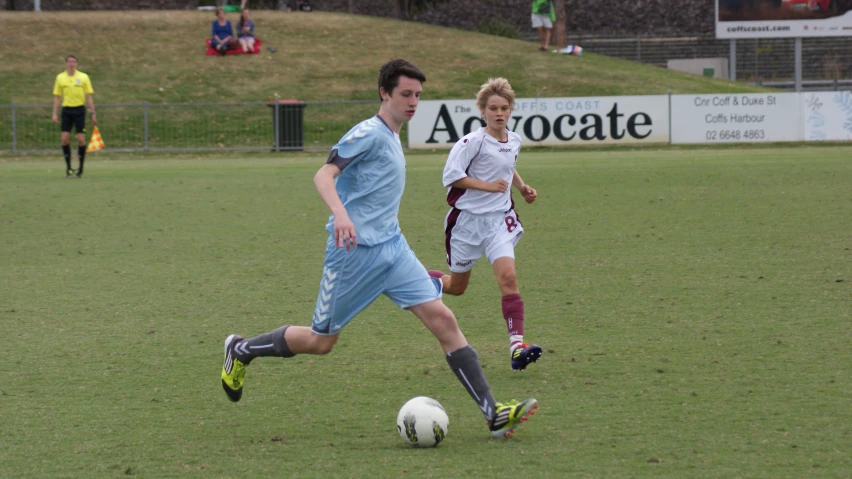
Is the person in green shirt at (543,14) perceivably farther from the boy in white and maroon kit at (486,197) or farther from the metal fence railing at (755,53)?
the boy in white and maroon kit at (486,197)

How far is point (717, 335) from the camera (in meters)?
6.67

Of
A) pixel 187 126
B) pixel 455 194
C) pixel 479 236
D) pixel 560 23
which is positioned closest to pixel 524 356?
pixel 479 236

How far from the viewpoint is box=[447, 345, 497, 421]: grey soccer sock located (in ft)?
15.6

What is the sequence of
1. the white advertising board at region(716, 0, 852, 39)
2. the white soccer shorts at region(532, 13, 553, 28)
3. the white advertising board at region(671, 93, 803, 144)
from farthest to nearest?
the white soccer shorts at region(532, 13, 553, 28) → the white advertising board at region(716, 0, 852, 39) → the white advertising board at region(671, 93, 803, 144)

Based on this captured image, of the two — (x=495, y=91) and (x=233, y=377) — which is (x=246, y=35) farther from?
(x=233, y=377)

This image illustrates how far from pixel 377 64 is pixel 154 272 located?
87.8ft

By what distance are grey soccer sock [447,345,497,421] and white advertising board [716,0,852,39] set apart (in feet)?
106

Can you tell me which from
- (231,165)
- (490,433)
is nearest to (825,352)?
(490,433)

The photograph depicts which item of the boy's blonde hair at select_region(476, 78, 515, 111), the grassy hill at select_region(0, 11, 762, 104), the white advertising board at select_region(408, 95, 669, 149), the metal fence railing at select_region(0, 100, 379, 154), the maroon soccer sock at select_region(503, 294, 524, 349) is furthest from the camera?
the grassy hill at select_region(0, 11, 762, 104)

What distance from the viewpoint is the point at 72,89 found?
1889 cm

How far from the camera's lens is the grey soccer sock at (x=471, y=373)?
4750mm

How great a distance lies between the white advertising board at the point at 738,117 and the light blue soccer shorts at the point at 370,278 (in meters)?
21.6

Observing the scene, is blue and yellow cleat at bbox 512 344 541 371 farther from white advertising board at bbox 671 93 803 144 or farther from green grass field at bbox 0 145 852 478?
white advertising board at bbox 671 93 803 144

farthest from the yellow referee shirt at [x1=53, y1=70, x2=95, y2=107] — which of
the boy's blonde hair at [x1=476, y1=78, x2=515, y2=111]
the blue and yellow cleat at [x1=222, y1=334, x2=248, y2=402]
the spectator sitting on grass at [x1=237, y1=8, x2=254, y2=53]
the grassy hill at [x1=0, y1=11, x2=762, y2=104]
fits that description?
the spectator sitting on grass at [x1=237, y1=8, x2=254, y2=53]
